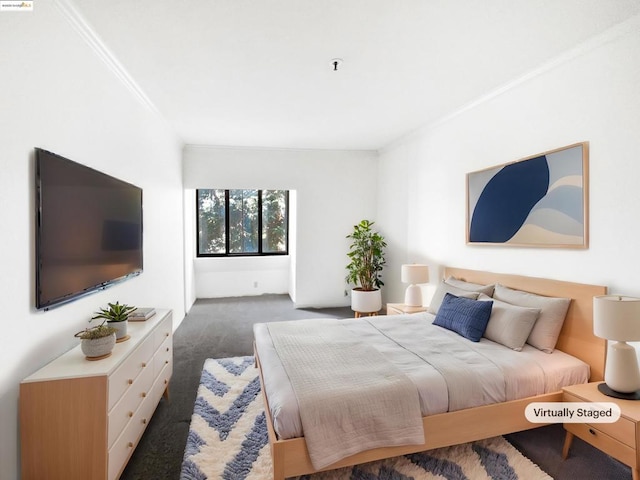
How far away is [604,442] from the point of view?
73.2 inches

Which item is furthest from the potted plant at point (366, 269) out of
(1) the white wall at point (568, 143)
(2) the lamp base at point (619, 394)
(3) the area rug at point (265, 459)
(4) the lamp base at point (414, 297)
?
(2) the lamp base at point (619, 394)

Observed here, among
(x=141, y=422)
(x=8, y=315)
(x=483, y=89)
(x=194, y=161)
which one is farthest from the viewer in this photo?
(x=194, y=161)

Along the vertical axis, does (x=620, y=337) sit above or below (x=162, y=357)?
above

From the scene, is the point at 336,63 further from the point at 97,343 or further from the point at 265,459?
the point at 265,459

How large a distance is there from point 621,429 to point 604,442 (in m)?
0.15

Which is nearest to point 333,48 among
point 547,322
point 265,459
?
point 547,322

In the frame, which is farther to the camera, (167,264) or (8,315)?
(167,264)

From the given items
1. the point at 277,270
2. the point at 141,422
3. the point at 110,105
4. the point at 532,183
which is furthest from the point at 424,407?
the point at 277,270

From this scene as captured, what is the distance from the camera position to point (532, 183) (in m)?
2.80

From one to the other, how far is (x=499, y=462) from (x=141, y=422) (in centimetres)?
218

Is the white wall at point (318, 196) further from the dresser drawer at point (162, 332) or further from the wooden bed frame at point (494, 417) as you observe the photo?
the wooden bed frame at point (494, 417)

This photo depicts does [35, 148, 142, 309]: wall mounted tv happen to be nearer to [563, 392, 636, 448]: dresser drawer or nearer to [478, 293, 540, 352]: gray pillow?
[478, 293, 540, 352]: gray pillow

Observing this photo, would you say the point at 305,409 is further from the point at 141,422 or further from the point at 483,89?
the point at 483,89

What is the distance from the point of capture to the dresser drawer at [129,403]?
1.67 m
